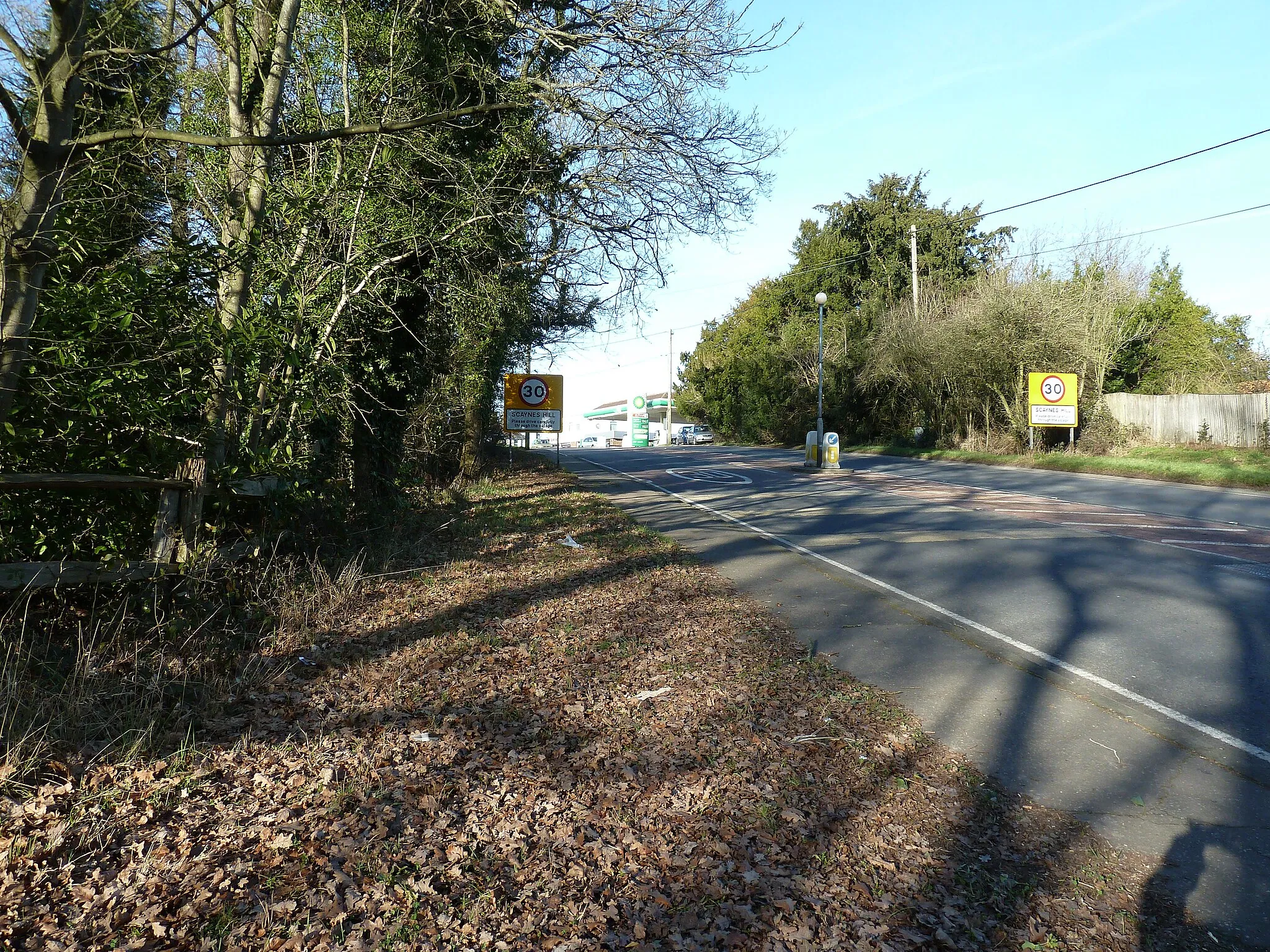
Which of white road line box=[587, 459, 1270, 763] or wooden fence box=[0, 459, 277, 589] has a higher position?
wooden fence box=[0, 459, 277, 589]

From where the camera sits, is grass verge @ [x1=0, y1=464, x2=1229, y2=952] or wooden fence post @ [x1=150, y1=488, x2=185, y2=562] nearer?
grass verge @ [x1=0, y1=464, x2=1229, y2=952]

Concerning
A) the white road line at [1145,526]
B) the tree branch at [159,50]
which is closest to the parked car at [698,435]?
the white road line at [1145,526]

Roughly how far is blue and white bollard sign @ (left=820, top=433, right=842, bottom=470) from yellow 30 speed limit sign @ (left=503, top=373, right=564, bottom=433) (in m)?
9.36

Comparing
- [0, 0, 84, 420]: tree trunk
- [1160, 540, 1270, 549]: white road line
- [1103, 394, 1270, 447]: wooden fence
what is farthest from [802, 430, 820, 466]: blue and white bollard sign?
[0, 0, 84, 420]: tree trunk

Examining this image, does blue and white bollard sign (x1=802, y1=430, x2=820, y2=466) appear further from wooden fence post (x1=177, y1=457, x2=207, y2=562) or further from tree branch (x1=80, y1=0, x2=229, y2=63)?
tree branch (x1=80, y1=0, x2=229, y2=63)

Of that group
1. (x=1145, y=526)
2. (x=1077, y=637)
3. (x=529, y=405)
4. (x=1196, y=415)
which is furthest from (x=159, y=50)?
(x=1196, y=415)

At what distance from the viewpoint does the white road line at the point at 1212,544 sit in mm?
10898

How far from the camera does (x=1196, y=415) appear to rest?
27.4m

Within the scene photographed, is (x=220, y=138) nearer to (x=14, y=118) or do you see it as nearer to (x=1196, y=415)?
(x=14, y=118)

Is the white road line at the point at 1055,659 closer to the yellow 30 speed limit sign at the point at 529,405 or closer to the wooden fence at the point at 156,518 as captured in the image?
the wooden fence at the point at 156,518

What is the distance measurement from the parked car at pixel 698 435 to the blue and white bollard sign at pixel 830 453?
126 ft

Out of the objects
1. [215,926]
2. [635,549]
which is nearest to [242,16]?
[635,549]

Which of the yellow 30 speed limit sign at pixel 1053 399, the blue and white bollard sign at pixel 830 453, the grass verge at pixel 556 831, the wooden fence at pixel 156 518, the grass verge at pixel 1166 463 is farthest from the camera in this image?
the yellow 30 speed limit sign at pixel 1053 399

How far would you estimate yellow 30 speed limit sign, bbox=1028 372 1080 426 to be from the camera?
29.3 meters
